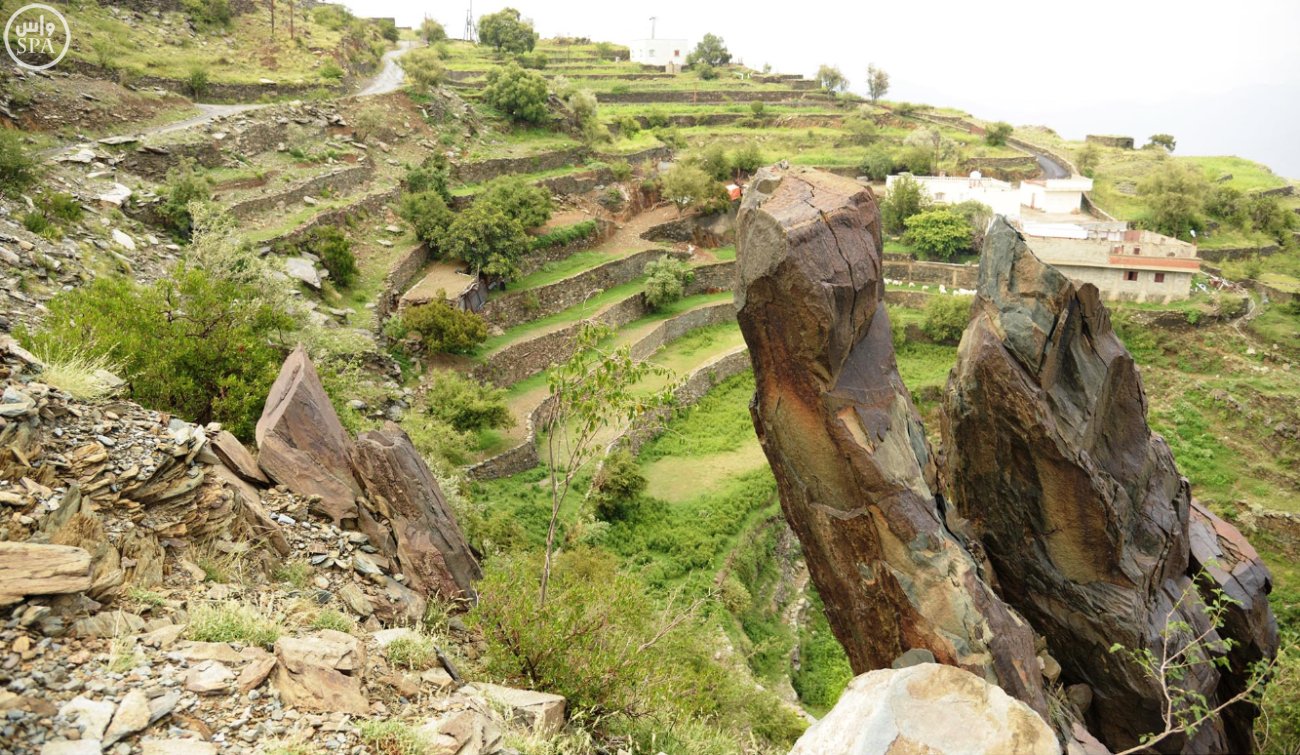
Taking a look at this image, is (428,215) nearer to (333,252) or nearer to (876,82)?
(333,252)

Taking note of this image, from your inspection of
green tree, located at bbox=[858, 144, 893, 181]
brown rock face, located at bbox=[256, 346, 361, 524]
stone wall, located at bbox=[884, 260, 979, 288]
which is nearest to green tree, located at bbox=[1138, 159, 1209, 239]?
stone wall, located at bbox=[884, 260, 979, 288]

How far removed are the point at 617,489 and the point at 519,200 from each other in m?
17.2

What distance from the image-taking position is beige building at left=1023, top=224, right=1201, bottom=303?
40.2 metres

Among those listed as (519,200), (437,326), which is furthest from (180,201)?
(519,200)

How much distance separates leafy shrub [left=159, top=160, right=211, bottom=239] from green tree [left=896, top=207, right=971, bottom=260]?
1461 inches

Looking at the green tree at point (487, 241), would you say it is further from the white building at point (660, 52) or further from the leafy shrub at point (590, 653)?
the white building at point (660, 52)

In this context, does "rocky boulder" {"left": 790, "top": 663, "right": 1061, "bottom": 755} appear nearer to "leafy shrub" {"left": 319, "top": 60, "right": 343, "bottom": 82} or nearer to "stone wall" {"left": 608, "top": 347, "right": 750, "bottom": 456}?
"stone wall" {"left": 608, "top": 347, "right": 750, "bottom": 456}

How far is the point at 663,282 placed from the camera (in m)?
38.2

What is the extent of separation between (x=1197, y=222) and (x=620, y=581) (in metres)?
54.2

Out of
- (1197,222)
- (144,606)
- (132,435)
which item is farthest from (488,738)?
(1197,222)

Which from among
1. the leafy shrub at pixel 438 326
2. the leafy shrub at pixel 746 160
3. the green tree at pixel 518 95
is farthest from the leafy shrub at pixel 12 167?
the leafy shrub at pixel 746 160

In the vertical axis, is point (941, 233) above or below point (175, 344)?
above

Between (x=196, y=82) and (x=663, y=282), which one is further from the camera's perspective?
(x=663, y=282)

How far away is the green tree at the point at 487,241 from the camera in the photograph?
105ft
